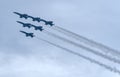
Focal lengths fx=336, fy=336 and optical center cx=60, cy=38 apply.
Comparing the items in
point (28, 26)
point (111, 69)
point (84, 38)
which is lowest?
point (111, 69)

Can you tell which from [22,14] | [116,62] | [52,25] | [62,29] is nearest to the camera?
[116,62]

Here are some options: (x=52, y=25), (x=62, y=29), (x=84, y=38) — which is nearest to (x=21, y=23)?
(x=52, y=25)

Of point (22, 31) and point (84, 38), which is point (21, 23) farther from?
point (84, 38)

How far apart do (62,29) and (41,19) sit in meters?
13.8

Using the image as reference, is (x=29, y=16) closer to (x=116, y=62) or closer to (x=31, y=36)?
(x=31, y=36)

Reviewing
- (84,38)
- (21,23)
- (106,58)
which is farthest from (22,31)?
(106,58)

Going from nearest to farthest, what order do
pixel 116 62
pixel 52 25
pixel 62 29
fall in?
pixel 116 62 → pixel 62 29 → pixel 52 25

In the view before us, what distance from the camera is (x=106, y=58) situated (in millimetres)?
98000

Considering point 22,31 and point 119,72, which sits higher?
point 22,31

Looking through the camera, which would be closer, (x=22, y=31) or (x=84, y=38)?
(x=84, y=38)

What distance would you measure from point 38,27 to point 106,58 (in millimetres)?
28425

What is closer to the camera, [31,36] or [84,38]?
[84,38]

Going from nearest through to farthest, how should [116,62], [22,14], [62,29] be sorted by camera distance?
[116,62] < [62,29] < [22,14]

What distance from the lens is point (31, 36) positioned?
381 feet
